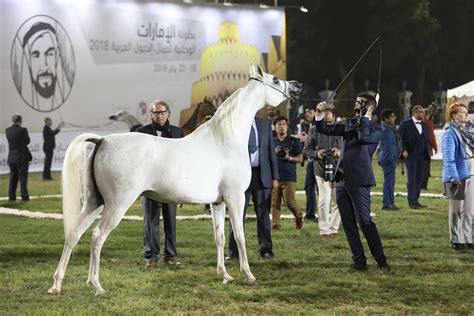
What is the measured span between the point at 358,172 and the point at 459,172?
236 centimetres

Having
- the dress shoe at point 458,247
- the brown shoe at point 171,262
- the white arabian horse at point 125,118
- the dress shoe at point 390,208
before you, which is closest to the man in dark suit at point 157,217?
the brown shoe at point 171,262

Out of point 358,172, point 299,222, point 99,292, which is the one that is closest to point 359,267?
point 358,172

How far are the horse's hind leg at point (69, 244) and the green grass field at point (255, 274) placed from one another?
0.49 ft

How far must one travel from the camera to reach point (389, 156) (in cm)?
1727

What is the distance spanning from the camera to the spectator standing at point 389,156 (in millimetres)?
16906

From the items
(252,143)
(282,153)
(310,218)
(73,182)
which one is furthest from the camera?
(310,218)

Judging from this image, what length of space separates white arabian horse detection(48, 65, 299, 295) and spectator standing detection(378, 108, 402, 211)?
7895 mm

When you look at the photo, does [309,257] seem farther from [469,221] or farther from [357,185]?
[469,221]

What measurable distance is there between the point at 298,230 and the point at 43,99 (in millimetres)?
17719

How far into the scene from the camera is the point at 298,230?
539 inches

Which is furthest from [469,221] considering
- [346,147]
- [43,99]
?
[43,99]

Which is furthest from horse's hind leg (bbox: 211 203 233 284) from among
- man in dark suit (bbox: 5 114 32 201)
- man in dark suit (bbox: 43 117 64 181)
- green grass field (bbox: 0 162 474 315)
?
man in dark suit (bbox: 43 117 64 181)

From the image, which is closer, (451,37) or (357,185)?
(357,185)

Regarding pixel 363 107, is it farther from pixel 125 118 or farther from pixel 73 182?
pixel 125 118
